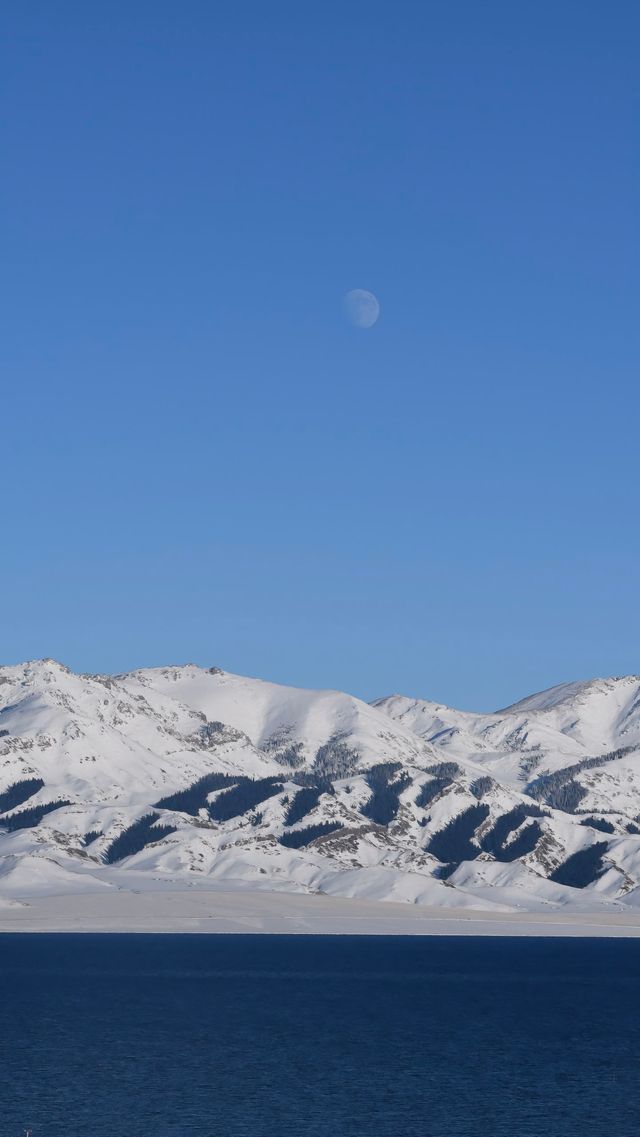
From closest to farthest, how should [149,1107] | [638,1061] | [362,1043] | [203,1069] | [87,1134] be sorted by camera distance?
1. [87,1134]
2. [149,1107]
3. [203,1069]
4. [638,1061]
5. [362,1043]

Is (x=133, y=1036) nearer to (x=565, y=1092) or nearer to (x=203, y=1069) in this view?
(x=203, y=1069)

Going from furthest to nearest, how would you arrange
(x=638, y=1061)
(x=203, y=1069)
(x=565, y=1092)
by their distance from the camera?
1. (x=638, y=1061)
2. (x=203, y=1069)
3. (x=565, y=1092)

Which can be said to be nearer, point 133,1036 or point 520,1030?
point 133,1036

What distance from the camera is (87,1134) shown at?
371 feet

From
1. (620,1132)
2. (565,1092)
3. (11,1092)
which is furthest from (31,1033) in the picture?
(620,1132)

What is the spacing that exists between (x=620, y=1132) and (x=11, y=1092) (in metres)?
53.2

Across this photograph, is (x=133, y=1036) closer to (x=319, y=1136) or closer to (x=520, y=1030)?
(x=520, y=1030)

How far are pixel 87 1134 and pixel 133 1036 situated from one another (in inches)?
2465

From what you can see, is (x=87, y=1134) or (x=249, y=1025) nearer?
(x=87, y=1134)

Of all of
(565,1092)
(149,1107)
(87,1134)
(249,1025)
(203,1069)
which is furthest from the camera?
(249,1025)

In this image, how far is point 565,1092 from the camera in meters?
139

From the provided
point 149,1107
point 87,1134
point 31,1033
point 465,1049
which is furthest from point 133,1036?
point 87,1134

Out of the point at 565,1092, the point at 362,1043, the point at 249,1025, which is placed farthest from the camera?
the point at 249,1025

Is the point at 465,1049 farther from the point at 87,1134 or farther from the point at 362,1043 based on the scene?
the point at 87,1134
